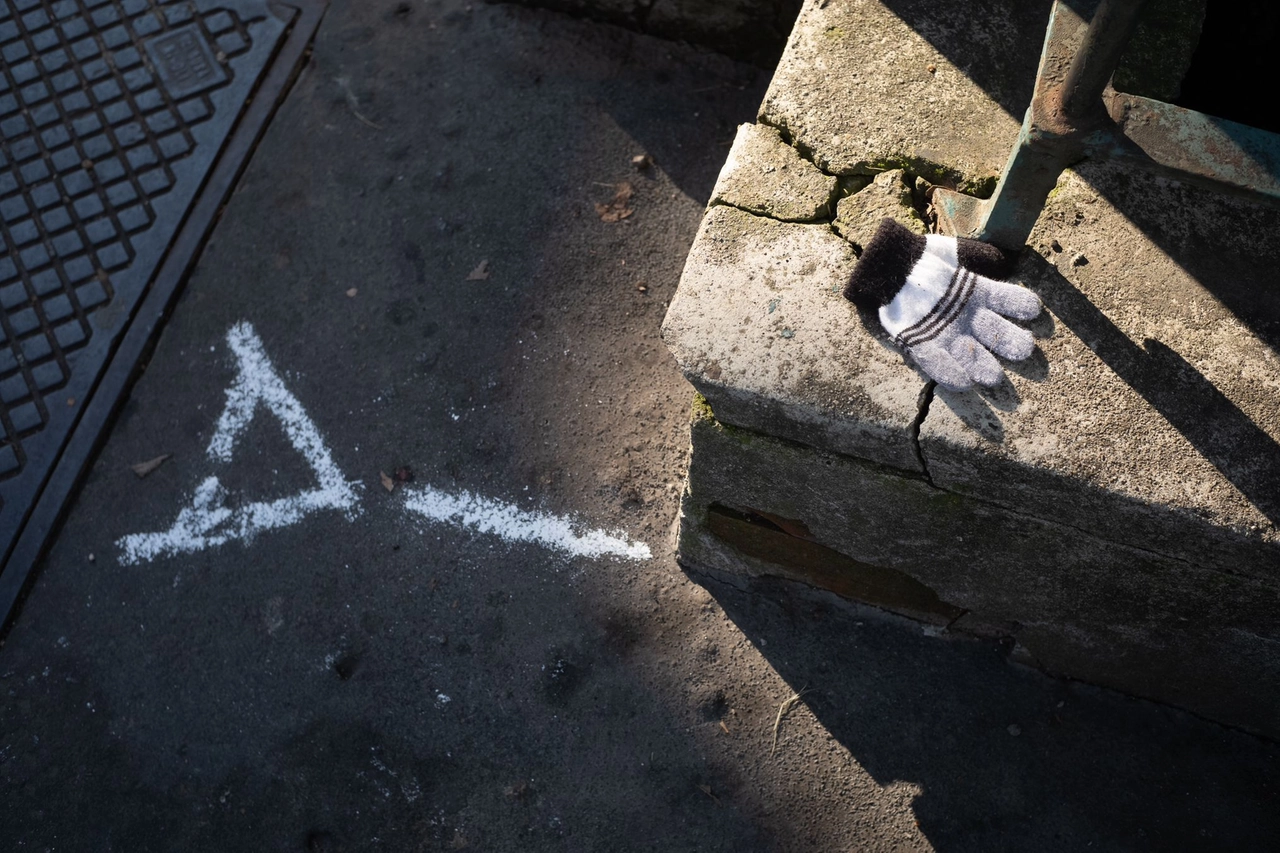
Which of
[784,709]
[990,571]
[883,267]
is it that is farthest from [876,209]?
[784,709]

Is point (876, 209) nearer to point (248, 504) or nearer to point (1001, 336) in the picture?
point (1001, 336)

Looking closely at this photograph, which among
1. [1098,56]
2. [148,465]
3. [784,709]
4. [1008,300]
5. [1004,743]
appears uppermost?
[1098,56]

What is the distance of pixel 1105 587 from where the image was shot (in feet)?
7.57

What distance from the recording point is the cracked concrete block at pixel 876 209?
2.30 meters

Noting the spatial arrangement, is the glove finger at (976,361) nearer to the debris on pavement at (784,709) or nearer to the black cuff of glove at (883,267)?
the black cuff of glove at (883,267)

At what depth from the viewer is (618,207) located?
11.7 ft

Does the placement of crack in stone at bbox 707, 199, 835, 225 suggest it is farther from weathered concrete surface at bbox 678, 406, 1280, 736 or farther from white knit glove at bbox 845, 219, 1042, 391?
weathered concrete surface at bbox 678, 406, 1280, 736

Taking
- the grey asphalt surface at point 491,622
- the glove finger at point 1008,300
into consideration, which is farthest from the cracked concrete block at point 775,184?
the grey asphalt surface at point 491,622

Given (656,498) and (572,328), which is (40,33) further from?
(656,498)

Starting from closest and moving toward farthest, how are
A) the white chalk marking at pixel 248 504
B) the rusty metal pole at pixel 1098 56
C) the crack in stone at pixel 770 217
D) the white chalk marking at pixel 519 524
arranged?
the rusty metal pole at pixel 1098 56
the crack in stone at pixel 770 217
the white chalk marking at pixel 519 524
the white chalk marking at pixel 248 504

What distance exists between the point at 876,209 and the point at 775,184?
27cm

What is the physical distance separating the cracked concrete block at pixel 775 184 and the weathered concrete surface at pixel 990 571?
0.57m

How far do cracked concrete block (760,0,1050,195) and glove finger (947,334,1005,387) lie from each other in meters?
0.49

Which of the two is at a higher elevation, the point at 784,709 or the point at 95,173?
the point at 95,173
